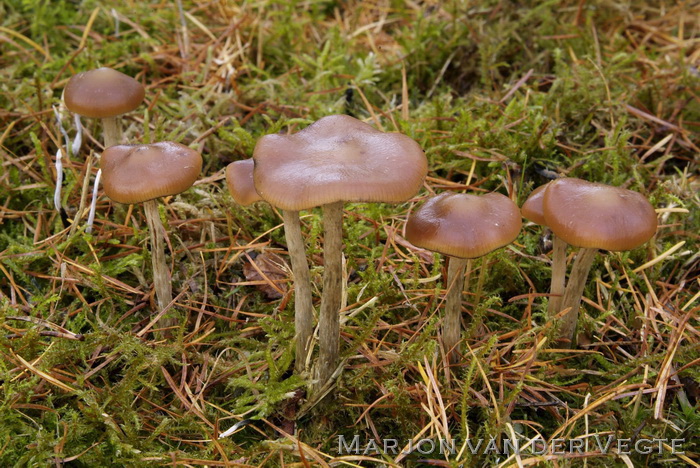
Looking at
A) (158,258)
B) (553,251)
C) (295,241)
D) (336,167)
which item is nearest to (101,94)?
(158,258)

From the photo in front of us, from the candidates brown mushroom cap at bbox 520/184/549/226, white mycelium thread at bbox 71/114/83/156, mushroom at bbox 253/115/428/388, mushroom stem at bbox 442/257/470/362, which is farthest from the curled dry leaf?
white mycelium thread at bbox 71/114/83/156

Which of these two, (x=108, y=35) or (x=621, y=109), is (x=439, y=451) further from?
(x=108, y=35)

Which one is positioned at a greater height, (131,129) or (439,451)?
(131,129)

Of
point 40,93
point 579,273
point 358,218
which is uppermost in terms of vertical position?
point 40,93

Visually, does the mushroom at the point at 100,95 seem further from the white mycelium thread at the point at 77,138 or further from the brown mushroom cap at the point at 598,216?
the brown mushroom cap at the point at 598,216

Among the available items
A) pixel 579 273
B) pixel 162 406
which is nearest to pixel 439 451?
pixel 579 273

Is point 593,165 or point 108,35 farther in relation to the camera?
point 108,35

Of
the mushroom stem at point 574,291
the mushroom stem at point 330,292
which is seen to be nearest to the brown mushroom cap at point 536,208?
the mushroom stem at point 574,291

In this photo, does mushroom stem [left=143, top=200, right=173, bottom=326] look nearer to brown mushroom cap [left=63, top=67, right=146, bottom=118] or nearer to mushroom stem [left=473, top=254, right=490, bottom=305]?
brown mushroom cap [left=63, top=67, right=146, bottom=118]
